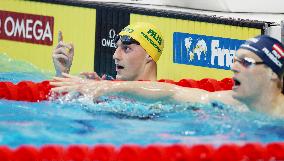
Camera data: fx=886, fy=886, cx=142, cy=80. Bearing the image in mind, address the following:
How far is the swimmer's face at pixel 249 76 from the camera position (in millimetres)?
4766

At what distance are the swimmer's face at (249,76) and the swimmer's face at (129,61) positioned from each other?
3.41 ft

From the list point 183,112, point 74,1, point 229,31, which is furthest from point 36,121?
point 74,1

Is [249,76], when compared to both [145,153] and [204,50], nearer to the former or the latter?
[145,153]

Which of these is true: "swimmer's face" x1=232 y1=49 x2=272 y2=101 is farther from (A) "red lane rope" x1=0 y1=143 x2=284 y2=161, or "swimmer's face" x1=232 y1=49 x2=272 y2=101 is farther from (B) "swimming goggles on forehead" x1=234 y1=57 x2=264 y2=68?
(A) "red lane rope" x1=0 y1=143 x2=284 y2=161

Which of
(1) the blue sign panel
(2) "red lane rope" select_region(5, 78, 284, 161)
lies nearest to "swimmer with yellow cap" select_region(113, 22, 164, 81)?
(1) the blue sign panel

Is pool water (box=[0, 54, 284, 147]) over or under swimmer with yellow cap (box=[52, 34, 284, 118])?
under

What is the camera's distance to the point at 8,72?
8.05 meters

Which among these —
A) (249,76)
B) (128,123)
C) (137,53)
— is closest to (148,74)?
(137,53)

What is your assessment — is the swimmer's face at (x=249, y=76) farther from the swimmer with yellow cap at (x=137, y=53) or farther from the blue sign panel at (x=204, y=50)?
the blue sign panel at (x=204, y=50)

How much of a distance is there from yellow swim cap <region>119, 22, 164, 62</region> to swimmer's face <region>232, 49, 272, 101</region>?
42.2 inches

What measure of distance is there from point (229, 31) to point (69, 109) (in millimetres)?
2231

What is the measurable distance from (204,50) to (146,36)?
1452 millimetres

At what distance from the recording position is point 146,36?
579cm

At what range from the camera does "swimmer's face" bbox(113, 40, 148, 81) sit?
5688 mm
